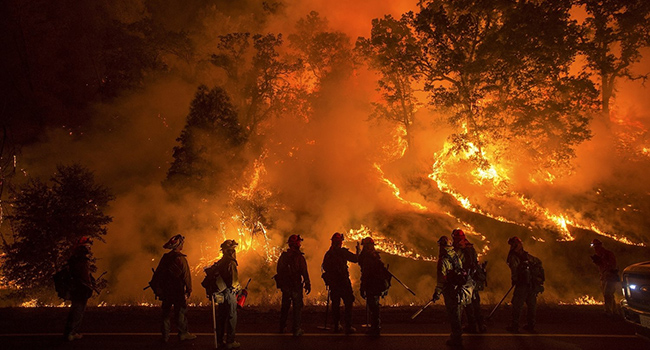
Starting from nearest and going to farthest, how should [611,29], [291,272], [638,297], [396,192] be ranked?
1. [638,297]
2. [291,272]
3. [611,29]
4. [396,192]

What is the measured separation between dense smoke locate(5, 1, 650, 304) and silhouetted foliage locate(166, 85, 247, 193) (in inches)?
31.2

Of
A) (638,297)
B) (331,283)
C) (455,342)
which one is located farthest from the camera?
(331,283)

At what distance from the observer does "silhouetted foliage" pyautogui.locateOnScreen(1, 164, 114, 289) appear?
12180 mm

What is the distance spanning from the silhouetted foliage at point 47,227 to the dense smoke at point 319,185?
3.11m

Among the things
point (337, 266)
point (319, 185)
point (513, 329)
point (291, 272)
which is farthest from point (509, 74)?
point (291, 272)

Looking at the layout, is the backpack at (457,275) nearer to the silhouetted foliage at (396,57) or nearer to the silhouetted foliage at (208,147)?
the silhouetted foliage at (208,147)

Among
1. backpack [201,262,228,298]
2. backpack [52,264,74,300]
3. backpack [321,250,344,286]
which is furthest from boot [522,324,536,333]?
backpack [52,264,74,300]

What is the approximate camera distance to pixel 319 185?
20703 millimetres

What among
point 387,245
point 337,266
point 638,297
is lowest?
point 638,297

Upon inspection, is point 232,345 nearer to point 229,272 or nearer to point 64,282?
point 229,272

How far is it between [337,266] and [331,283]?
346 mm

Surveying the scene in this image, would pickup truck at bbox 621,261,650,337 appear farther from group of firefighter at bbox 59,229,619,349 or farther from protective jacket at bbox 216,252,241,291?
protective jacket at bbox 216,252,241,291

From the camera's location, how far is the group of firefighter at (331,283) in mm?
6719

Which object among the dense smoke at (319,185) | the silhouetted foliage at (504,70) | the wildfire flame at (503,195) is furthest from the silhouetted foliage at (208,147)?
the wildfire flame at (503,195)
